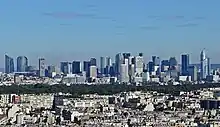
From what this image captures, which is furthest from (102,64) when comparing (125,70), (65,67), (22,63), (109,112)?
(109,112)

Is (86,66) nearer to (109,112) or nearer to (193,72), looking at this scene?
(193,72)

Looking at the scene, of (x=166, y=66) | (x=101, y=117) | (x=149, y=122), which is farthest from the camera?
(x=166, y=66)

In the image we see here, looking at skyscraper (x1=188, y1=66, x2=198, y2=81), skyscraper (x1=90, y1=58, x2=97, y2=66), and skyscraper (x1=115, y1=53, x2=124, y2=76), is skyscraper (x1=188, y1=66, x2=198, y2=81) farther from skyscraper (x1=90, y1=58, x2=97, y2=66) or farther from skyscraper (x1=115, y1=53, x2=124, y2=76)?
skyscraper (x1=90, y1=58, x2=97, y2=66)

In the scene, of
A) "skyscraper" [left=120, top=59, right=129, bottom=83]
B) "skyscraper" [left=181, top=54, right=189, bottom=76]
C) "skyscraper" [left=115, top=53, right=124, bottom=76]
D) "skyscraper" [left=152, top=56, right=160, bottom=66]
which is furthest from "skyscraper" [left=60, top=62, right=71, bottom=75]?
"skyscraper" [left=181, top=54, right=189, bottom=76]

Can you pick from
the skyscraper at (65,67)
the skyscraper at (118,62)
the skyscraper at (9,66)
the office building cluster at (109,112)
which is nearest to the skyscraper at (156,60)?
the skyscraper at (118,62)

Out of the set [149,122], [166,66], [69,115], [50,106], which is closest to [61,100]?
[50,106]

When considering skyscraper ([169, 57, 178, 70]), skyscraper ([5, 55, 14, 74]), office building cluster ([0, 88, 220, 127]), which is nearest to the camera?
office building cluster ([0, 88, 220, 127])

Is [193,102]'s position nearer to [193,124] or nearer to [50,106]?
[50,106]
